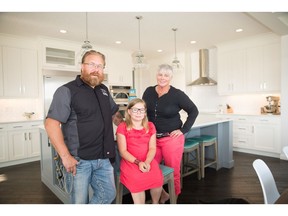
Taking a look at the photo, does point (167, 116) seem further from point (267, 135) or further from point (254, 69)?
point (254, 69)

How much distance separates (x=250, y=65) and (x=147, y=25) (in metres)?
2.63

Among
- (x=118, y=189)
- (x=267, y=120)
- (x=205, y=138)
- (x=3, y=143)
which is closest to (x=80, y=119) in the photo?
(x=118, y=189)

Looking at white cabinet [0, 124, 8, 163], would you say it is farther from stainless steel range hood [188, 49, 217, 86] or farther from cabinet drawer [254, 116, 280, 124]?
cabinet drawer [254, 116, 280, 124]

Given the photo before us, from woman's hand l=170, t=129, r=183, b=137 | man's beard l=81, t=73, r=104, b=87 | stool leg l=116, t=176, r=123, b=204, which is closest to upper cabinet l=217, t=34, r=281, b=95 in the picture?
woman's hand l=170, t=129, r=183, b=137

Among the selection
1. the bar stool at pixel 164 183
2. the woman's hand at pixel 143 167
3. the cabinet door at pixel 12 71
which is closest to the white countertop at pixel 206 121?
the bar stool at pixel 164 183

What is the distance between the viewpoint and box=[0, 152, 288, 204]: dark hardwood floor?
2.48m

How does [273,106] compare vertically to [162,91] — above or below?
below

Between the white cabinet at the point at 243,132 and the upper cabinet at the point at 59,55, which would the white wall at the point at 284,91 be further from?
the upper cabinet at the point at 59,55

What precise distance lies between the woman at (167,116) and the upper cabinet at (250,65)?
330cm

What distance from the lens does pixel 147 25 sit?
3783 millimetres

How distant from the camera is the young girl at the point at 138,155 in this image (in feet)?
5.25

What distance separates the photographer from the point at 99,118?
1.42m

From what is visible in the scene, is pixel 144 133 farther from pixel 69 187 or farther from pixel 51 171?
pixel 51 171
